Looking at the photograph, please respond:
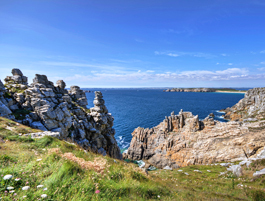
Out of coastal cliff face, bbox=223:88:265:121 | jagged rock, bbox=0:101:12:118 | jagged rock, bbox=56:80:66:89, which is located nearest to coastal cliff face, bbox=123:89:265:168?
jagged rock, bbox=56:80:66:89

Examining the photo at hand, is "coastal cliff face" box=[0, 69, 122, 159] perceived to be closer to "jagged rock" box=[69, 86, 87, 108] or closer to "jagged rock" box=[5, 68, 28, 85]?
"jagged rock" box=[5, 68, 28, 85]

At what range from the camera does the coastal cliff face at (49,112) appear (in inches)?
901

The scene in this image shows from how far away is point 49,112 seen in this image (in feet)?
81.0

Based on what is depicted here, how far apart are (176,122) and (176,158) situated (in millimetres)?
11294

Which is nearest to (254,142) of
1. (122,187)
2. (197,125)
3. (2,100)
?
(197,125)

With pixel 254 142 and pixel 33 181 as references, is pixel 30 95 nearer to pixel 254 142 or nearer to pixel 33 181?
pixel 33 181

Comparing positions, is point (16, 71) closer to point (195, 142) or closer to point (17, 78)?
point (17, 78)

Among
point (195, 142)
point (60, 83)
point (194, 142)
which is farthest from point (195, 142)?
point (60, 83)

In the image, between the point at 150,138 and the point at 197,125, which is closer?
the point at 197,125

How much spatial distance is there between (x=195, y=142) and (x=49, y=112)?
125ft

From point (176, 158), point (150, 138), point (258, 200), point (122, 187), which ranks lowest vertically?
point (176, 158)

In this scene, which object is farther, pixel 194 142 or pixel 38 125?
pixel 194 142

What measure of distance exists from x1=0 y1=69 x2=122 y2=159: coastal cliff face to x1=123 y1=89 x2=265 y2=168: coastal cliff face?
50.5 ft

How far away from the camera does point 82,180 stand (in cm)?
618
